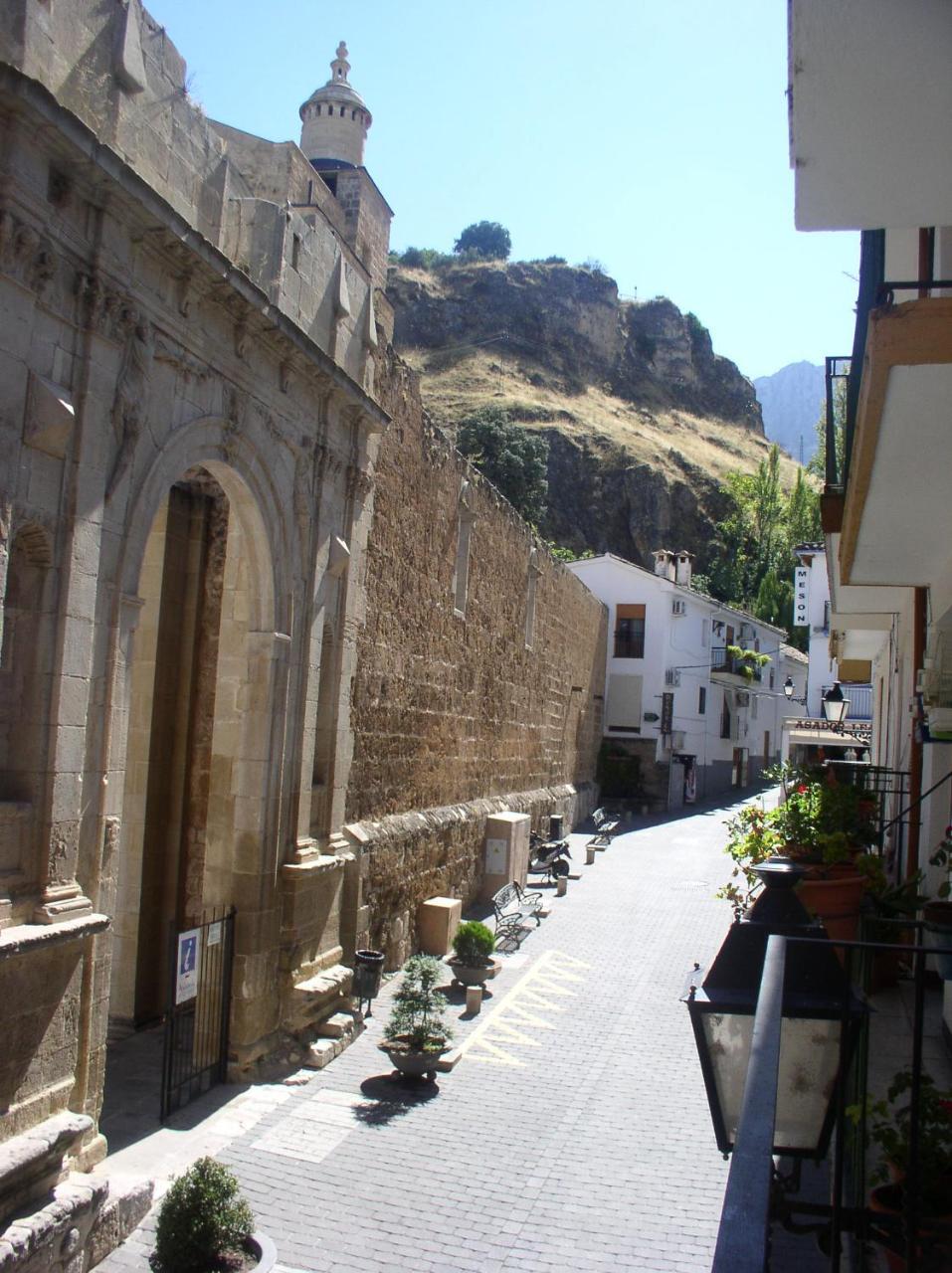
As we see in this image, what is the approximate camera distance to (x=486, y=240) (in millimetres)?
85312

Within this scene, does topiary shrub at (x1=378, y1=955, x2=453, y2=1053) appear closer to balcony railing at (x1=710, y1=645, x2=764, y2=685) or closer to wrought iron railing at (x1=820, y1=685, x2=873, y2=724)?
wrought iron railing at (x1=820, y1=685, x2=873, y2=724)

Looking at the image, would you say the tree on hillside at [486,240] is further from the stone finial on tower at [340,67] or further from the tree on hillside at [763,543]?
the stone finial on tower at [340,67]

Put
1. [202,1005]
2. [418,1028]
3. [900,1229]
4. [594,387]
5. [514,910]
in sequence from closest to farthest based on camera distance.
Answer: [900,1229], [202,1005], [418,1028], [514,910], [594,387]

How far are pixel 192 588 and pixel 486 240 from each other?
81733 mm

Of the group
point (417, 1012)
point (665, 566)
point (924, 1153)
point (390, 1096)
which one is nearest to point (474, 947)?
point (417, 1012)

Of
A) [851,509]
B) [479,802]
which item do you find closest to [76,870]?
[851,509]

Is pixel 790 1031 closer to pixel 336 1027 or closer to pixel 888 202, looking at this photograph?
pixel 888 202

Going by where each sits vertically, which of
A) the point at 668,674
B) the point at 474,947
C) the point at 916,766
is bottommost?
the point at 474,947

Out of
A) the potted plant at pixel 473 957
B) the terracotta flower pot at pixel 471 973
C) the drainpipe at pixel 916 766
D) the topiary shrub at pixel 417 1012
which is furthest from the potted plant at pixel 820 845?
the terracotta flower pot at pixel 471 973

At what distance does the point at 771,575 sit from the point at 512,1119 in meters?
43.3

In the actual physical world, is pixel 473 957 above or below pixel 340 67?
below

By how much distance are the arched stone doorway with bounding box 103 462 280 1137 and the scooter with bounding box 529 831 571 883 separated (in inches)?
371

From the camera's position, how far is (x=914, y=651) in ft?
27.0

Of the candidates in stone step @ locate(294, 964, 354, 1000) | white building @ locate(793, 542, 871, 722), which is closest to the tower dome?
white building @ locate(793, 542, 871, 722)
